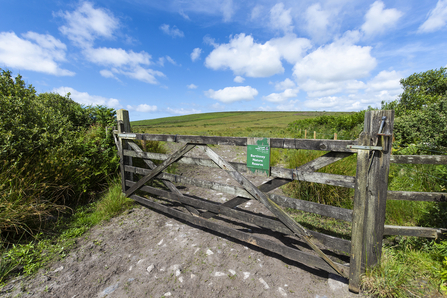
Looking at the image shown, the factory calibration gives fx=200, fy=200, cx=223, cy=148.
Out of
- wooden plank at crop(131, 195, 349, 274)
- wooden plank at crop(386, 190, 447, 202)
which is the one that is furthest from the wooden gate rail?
wooden plank at crop(131, 195, 349, 274)

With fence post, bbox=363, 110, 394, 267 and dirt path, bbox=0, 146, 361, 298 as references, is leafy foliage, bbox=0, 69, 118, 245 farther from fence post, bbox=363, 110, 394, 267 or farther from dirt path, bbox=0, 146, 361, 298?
fence post, bbox=363, 110, 394, 267

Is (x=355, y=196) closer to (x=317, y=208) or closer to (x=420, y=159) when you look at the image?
(x=317, y=208)

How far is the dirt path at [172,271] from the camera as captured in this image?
114 inches

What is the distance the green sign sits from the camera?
10.6 feet

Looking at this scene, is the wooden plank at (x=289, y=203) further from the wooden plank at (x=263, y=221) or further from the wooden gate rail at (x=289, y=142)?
the wooden gate rail at (x=289, y=142)

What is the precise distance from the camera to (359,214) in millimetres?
2672

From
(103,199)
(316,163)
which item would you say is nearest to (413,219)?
(316,163)

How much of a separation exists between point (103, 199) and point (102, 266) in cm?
269

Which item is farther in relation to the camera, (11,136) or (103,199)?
(103,199)

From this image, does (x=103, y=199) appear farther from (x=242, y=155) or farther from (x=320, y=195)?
(x=242, y=155)

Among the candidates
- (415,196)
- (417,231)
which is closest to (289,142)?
(415,196)

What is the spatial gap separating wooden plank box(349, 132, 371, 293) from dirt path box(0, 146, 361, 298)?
0.93ft

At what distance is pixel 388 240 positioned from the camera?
3869 millimetres

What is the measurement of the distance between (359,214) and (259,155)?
1.57m
